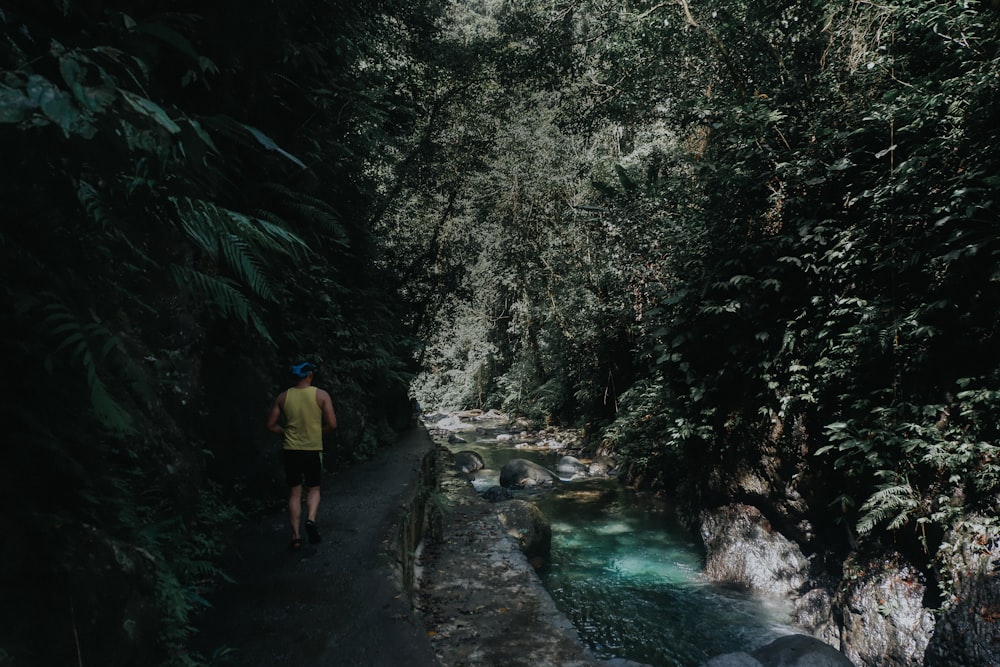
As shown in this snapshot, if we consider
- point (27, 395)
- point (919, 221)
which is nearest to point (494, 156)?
point (919, 221)

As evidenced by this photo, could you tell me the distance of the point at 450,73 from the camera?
15.2 metres

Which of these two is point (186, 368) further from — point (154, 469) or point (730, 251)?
point (730, 251)

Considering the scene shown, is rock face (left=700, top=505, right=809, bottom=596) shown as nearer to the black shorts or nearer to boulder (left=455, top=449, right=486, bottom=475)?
the black shorts

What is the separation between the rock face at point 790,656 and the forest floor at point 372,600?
2.24 m

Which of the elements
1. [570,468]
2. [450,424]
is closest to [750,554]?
[570,468]

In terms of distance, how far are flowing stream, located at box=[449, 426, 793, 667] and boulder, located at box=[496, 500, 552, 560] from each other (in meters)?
0.38

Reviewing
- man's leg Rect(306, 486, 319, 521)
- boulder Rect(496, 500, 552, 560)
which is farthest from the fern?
boulder Rect(496, 500, 552, 560)

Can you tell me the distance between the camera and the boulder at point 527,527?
10297mm

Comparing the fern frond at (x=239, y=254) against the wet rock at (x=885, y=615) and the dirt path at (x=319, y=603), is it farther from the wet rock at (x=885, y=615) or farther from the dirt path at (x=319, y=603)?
the wet rock at (x=885, y=615)

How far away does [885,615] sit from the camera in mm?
6500

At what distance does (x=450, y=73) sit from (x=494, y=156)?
348 centimetres

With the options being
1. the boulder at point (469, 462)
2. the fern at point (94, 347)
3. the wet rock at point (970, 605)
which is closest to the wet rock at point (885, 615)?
the wet rock at point (970, 605)

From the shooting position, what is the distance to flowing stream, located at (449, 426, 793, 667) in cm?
769

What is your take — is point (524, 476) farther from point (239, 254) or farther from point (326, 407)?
point (239, 254)
